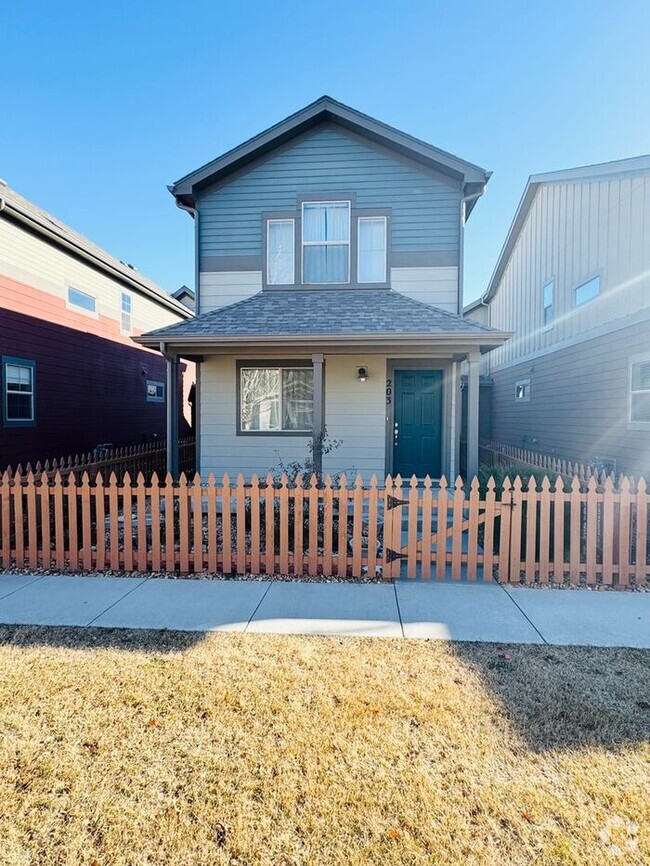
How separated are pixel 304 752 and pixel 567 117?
14776mm

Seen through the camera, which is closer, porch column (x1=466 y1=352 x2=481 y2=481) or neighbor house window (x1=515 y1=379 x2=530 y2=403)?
porch column (x1=466 y1=352 x2=481 y2=481)

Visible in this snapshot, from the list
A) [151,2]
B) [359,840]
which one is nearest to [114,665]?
[359,840]

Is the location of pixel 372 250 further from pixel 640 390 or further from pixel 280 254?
pixel 640 390

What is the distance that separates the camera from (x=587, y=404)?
1008 centimetres

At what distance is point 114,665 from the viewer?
130 inches

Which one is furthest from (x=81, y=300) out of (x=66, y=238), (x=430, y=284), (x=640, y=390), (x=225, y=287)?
(x=640, y=390)

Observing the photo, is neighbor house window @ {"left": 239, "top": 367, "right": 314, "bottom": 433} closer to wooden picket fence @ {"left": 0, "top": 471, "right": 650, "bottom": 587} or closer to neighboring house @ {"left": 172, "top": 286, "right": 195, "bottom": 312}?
Answer: wooden picket fence @ {"left": 0, "top": 471, "right": 650, "bottom": 587}

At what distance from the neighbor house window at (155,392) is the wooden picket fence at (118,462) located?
3288 millimetres

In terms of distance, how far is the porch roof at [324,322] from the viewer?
7.58 meters

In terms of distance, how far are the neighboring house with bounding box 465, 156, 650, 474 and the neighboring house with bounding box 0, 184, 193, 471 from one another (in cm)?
1218

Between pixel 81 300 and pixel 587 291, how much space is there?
1268 cm

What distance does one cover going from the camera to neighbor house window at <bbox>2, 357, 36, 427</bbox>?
9.62 meters

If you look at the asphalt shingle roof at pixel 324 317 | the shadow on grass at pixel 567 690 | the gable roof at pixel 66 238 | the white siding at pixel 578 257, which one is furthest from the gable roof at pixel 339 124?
the shadow on grass at pixel 567 690

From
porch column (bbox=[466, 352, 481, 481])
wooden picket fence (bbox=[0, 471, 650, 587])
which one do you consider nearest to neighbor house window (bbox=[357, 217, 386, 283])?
porch column (bbox=[466, 352, 481, 481])
